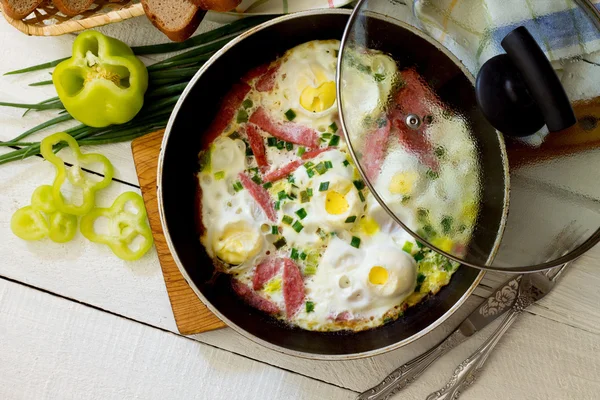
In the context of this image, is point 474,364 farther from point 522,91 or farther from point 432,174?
point 522,91

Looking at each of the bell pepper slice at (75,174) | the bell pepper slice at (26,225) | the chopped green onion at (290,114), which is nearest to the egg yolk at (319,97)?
the chopped green onion at (290,114)

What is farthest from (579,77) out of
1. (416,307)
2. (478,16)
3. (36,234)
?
(36,234)


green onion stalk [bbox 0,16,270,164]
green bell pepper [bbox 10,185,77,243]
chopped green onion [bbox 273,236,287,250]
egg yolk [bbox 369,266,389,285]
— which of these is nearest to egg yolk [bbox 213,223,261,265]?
chopped green onion [bbox 273,236,287,250]

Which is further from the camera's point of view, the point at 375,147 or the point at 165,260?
the point at 165,260

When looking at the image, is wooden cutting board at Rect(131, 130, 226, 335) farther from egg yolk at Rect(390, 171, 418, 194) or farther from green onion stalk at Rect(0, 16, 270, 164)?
egg yolk at Rect(390, 171, 418, 194)

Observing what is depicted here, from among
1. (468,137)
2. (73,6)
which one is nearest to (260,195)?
(468,137)
